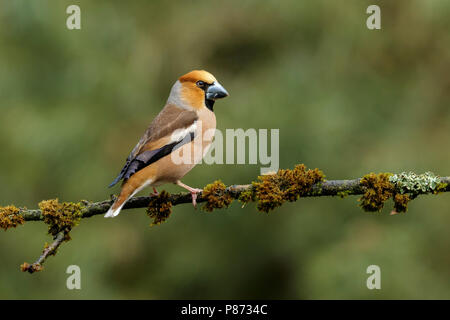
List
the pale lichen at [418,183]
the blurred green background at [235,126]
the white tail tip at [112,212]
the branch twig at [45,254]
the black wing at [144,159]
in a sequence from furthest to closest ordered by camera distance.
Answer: the blurred green background at [235,126] → the black wing at [144,159] → the white tail tip at [112,212] → the pale lichen at [418,183] → the branch twig at [45,254]

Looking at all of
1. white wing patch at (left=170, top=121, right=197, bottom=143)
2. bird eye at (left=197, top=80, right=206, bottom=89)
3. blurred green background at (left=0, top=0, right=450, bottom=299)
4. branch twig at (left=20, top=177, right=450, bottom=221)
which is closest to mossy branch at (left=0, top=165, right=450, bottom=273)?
branch twig at (left=20, top=177, right=450, bottom=221)

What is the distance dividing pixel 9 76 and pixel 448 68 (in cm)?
685

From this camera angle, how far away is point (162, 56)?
11.0 metres

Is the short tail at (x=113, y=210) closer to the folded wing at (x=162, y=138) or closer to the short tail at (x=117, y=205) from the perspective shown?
the short tail at (x=117, y=205)

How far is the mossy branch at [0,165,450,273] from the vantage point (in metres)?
4.43

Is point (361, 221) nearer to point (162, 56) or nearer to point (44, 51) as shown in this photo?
point (162, 56)

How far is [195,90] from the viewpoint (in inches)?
217

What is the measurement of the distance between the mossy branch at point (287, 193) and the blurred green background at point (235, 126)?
175 inches

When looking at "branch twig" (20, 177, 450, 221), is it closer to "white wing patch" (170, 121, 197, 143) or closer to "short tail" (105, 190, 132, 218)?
"short tail" (105, 190, 132, 218)

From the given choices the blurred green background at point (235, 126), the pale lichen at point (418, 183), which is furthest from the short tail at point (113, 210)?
the blurred green background at point (235, 126)

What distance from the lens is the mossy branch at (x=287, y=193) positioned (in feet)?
14.5

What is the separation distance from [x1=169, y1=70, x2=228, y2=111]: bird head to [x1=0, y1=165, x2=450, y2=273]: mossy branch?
3.57 feet

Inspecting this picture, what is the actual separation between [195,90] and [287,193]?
1.45 meters

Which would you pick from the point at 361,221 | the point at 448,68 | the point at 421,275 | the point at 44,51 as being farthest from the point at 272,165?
the point at 44,51
